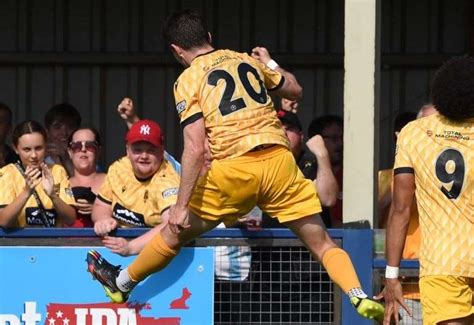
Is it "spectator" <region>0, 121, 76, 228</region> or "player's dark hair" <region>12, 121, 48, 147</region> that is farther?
"player's dark hair" <region>12, 121, 48, 147</region>

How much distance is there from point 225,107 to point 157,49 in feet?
13.6

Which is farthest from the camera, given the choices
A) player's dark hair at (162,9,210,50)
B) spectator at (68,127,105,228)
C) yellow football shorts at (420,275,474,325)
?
spectator at (68,127,105,228)

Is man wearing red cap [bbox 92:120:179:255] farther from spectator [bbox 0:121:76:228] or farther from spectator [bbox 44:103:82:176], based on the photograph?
spectator [bbox 44:103:82:176]

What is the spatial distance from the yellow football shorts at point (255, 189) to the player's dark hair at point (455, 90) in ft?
4.46

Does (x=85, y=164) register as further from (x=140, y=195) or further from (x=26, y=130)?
(x=140, y=195)

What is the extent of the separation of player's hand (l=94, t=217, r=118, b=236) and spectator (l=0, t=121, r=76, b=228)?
0.40 m

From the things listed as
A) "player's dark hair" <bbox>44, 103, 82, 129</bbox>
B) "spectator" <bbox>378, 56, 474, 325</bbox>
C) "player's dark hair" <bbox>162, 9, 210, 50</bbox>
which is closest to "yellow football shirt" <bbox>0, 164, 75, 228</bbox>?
"player's dark hair" <bbox>44, 103, 82, 129</bbox>

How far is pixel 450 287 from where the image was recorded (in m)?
6.22

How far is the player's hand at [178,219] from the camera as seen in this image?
7.32 metres

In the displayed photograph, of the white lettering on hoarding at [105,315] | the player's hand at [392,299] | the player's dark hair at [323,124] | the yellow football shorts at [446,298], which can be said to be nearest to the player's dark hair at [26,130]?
the white lettering on hoarding at [105,315]

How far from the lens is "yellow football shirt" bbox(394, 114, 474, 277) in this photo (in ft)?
20.5

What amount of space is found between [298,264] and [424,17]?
13.0 feet

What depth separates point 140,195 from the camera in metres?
8.22

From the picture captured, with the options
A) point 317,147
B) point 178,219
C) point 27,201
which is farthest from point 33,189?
point 317,147
